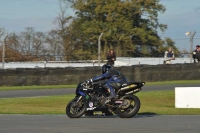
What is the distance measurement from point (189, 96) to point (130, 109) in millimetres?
3814

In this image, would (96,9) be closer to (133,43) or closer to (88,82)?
(133,43)

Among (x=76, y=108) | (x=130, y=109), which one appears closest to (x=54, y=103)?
(x=76, y=108)

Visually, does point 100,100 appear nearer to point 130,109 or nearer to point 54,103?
point 130,109

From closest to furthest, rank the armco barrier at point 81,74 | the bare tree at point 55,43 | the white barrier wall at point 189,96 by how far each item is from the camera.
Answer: the white barrier wall at point 189,96, the armco barrier at point 81,74, the bare tree at point 55,43

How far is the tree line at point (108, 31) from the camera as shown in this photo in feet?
186

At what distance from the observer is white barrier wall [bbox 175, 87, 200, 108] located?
14.6 metres

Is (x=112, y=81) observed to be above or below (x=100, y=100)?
above

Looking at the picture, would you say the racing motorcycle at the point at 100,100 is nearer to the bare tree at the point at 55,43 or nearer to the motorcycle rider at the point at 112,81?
the motorcycle rider at the point at 112,81

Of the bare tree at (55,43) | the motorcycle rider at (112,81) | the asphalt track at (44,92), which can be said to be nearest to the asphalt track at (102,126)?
the motorcycle rider at (112,81)

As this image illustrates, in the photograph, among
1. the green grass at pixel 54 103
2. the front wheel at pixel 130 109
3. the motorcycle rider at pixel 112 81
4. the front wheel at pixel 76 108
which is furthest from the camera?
the green grass at pixel 54 103

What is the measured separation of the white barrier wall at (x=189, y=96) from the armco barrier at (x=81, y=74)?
10.4 metres

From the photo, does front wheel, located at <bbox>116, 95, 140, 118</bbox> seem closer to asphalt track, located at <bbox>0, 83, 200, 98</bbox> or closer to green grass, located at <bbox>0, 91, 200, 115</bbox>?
green grass, located at <bbox>0, 91, 200, 115</bbox>

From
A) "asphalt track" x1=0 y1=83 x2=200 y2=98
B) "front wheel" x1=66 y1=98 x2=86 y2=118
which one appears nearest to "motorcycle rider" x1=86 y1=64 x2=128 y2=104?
"front wheel" x1=66 y1=98 x2=86 y2=118

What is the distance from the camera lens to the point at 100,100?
11828 mm
